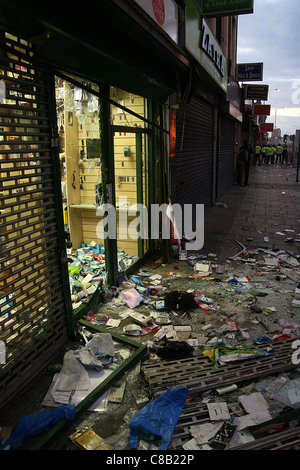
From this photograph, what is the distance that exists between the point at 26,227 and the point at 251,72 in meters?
16.2

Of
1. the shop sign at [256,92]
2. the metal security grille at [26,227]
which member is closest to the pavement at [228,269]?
the metal security grille at [26,227]

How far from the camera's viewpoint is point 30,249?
3.27 m

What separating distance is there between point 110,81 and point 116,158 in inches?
87.3

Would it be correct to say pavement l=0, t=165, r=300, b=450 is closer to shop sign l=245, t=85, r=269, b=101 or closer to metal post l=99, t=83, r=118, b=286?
metal post l=99, t=83, r=118, b=286

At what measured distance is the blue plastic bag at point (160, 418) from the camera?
266 centimetres

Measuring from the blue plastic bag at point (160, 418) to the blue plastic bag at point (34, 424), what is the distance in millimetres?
554

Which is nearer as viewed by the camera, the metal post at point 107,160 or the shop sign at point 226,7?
the metal post at point 107,160

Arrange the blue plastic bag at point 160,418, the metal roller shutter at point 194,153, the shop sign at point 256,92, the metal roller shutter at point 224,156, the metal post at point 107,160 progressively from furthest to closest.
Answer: the shop sign at point 256,92 → the metal roller shutter at point 224,156 → the metal roller shutter at point 194,153 → the metal post at point 107,160 → the blue plastic bag at point 160,418

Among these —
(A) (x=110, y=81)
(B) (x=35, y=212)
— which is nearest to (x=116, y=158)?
(A) (x=110, y=81)

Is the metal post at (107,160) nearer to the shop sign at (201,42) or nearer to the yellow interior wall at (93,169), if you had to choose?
the yellow interior wall at (93,169)

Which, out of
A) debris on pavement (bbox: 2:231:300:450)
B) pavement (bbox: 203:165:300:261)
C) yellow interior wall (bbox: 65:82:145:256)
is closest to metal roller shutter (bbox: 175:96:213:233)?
pavement (bbox: 203:165:300:261)

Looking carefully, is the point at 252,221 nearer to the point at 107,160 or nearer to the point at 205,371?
the point at 107,160

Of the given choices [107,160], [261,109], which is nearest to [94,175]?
[107,160]
